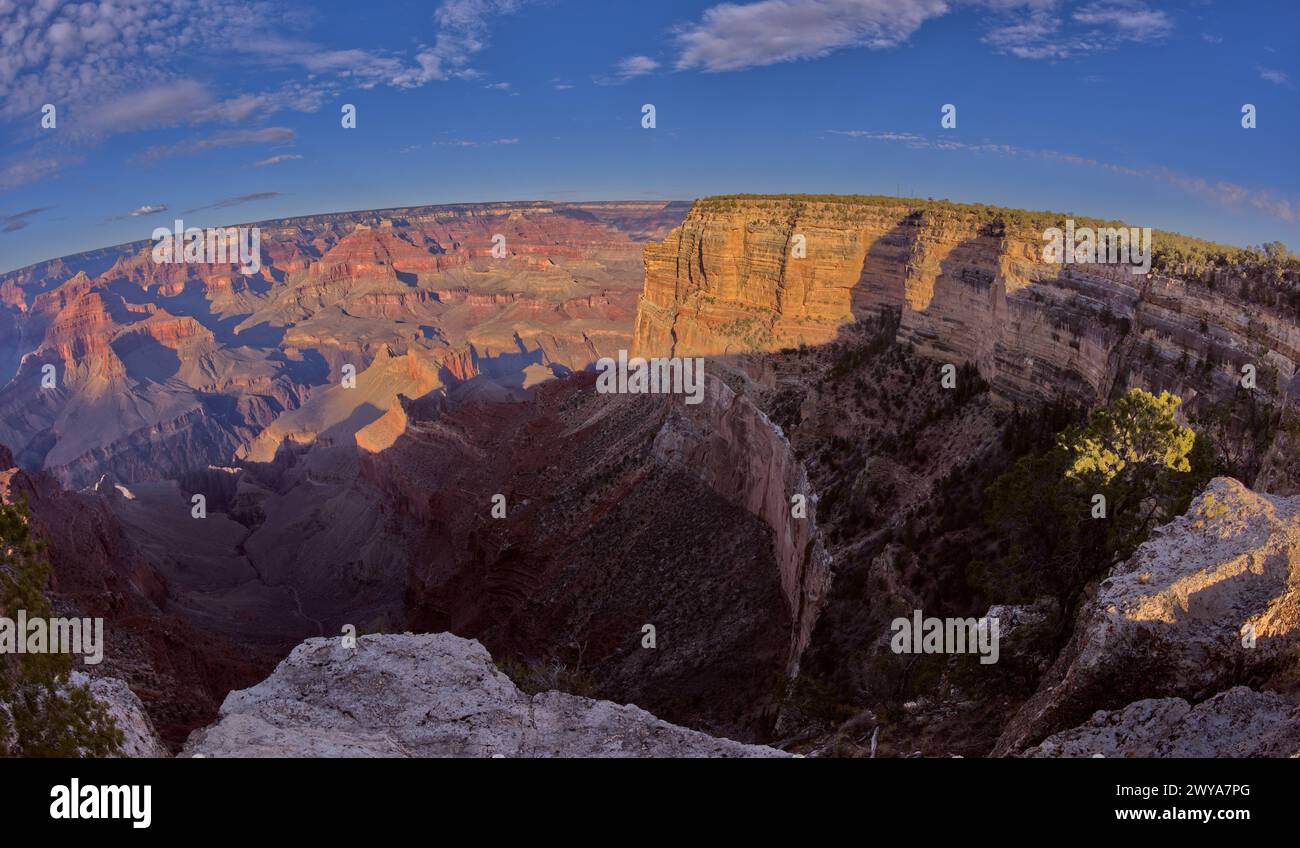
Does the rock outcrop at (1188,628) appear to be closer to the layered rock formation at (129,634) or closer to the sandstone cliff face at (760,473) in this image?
the layered rock formation at (129,634)

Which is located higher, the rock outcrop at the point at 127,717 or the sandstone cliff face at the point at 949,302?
the sandstone cliff face at the point at 949,302

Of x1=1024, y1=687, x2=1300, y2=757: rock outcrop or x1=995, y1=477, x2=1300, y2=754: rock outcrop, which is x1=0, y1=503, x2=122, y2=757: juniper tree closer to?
x1=1024, y1=687, x2=1300, y2=757: rock outcrop

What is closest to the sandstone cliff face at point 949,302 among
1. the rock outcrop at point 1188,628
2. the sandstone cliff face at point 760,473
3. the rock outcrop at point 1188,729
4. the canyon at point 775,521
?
the canyon at point 775,521

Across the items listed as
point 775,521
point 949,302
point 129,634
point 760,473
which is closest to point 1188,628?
point 775,521

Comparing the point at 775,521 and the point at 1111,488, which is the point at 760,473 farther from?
the point at 1111,488

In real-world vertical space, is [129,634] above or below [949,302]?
below
